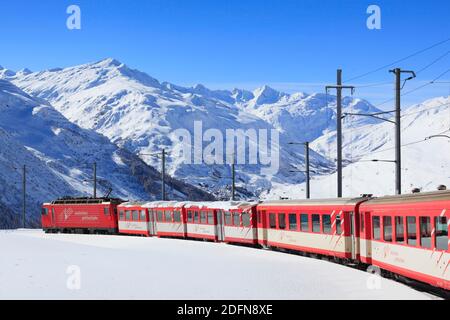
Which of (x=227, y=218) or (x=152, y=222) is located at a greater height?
(x=227, y=218)

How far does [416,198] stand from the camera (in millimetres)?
20578

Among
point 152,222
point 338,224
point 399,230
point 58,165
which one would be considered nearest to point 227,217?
point 152,222

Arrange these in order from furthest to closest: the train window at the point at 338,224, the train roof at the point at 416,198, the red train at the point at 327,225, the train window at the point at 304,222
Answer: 1. the train window at the point at 304,222
2. the train window at the point at 338,224
3. the red train at the point at 327,225
4. the train roof at the point at 416,198

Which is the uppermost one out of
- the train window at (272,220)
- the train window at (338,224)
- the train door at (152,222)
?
the train window at (338,224)

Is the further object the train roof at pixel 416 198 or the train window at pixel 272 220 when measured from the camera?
the train window at pixel 272 220

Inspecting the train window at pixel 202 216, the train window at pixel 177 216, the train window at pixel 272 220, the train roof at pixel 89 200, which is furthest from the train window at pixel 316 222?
the train roof at pixel 89 200

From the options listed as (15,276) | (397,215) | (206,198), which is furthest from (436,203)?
(206,198)

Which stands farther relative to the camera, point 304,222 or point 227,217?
point 227,217

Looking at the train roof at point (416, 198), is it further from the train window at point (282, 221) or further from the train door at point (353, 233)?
the train window at point (282, 221)

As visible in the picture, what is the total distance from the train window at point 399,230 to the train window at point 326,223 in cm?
733

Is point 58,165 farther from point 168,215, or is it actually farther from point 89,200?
point 168,215

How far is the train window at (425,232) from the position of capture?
63.7 feet

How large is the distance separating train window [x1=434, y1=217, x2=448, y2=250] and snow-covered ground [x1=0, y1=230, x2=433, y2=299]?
5.24ft

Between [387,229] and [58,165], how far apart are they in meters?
134
